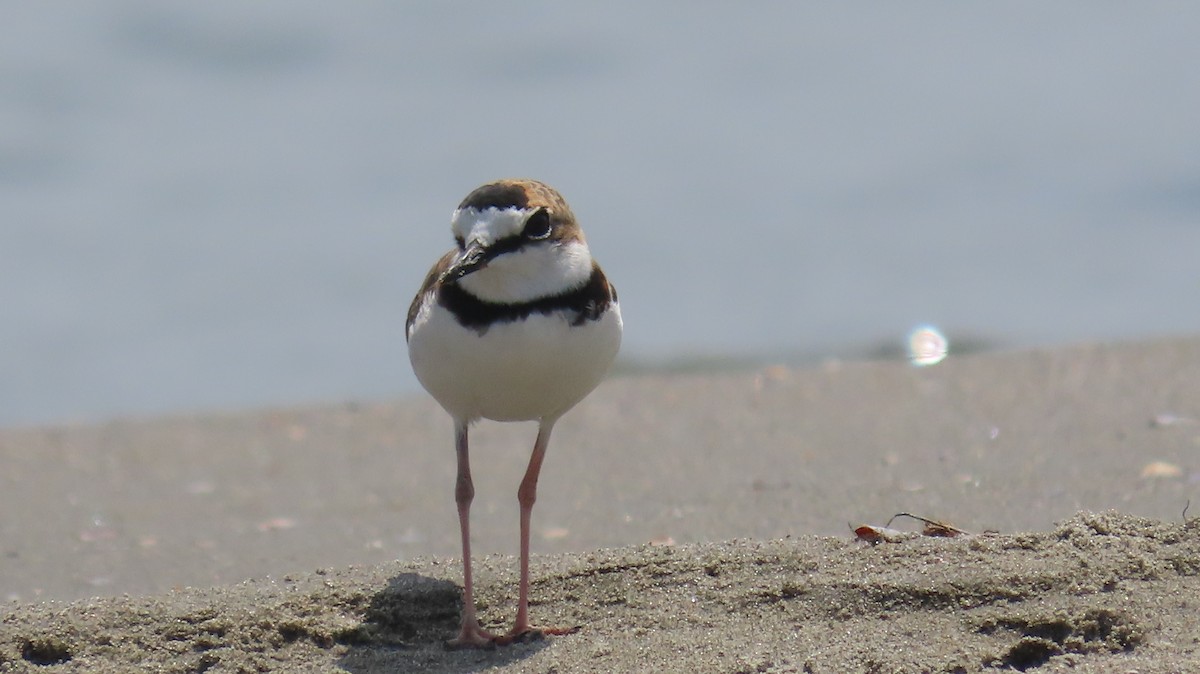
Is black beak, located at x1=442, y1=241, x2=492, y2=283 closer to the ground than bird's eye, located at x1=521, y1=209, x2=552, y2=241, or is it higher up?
closer to the ground

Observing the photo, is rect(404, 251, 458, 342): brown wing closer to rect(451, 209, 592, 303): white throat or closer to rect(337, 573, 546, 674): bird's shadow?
rect(451, 209, 592, 303): white throat

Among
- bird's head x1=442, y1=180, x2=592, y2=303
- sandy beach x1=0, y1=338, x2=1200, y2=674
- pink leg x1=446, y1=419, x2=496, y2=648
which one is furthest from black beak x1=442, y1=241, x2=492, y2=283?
sandy beach x1=0, y1=338, x2=1200, y2=674

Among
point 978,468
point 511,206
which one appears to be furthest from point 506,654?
point 978,468

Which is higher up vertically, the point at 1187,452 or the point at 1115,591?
the point at 1187,452

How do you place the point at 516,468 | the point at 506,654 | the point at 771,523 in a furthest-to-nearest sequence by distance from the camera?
the point at 516,468
the point at 771,523
the point at 506,654

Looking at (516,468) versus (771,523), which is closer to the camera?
(771,523)

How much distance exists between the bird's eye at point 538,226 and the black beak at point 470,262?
0.39 ft

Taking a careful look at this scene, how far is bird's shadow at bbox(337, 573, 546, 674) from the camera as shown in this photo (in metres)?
3.80

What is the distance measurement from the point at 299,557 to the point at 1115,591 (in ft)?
9.08

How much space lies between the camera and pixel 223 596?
4.11 m

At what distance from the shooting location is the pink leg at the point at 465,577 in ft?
12.9

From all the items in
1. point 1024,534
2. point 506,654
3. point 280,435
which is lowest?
point 506,654

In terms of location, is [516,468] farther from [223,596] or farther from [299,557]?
[223,596]

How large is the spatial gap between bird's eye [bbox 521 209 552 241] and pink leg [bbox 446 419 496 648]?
71 cm
